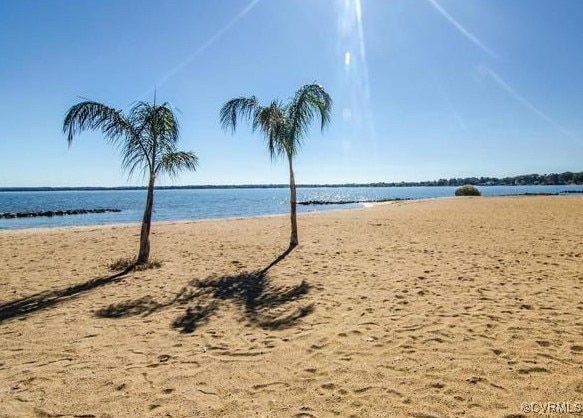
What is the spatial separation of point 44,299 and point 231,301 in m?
3.95

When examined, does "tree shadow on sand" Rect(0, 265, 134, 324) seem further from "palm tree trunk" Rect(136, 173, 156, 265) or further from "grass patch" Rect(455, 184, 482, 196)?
"grass patch" Rect(455, 184, 482, 196)

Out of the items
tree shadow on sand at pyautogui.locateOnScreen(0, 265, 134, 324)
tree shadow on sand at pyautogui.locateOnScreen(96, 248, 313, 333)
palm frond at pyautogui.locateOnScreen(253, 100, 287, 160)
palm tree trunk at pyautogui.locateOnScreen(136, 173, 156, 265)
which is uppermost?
palm frond at pyautogui.locateOnScreen(253, 100, 287, 160)

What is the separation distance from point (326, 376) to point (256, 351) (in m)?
1.15

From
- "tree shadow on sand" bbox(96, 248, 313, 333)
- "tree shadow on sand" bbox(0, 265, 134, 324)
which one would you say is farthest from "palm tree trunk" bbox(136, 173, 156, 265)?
"tree shadow on sand" bbox(96, 248, 313, 333)

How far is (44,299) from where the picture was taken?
7.49 metres

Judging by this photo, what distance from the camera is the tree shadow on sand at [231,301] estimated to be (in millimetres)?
6168

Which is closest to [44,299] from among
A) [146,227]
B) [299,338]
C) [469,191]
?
[146,227]

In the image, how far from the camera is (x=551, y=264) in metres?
9.30

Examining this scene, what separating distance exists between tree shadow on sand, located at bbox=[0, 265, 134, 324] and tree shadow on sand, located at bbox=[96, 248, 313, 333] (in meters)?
1.38

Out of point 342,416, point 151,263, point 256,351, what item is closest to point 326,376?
point 342,416

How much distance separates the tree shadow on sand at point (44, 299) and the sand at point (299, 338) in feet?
0.18

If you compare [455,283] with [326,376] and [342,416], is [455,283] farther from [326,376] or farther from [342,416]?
[342,416]

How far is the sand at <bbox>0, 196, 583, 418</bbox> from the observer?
3732 mm

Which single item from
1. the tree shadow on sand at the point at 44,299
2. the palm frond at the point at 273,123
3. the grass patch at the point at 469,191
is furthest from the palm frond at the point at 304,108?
the grass patch at the point at 469,191
